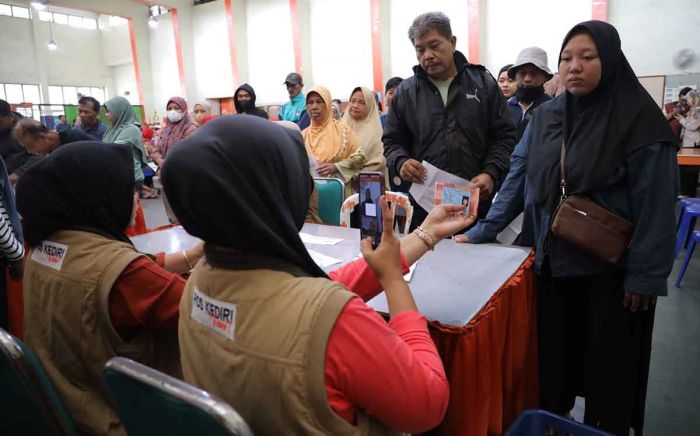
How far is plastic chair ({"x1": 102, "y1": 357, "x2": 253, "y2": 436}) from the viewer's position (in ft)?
2.12

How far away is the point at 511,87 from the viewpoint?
13.2 feet

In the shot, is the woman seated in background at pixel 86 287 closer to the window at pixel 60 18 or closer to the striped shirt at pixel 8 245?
the striped shirt at pixel 8 245

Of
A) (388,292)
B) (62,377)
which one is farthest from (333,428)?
(62,377)

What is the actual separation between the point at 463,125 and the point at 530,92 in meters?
1.11

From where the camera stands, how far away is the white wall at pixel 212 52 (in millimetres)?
12711

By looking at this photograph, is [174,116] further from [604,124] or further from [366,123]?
[604,124]

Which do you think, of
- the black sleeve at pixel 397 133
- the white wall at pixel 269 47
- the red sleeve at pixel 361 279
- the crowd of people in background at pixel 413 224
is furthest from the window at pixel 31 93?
the red sleeve at pixel 361 279

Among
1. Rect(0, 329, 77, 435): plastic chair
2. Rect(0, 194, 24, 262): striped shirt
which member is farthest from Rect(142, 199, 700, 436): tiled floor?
Rect(0, 194, 24, 262): striped shirt

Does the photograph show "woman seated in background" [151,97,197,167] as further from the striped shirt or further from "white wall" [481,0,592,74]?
"white wall" [481,0,592,74]

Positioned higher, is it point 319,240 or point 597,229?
point 597,229

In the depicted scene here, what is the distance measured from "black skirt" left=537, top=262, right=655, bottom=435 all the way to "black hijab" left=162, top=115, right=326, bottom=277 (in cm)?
118

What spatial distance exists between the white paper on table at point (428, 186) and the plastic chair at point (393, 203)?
5 centimetres

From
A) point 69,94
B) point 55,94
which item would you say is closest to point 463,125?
point 55,94

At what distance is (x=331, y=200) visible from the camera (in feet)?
9.45
